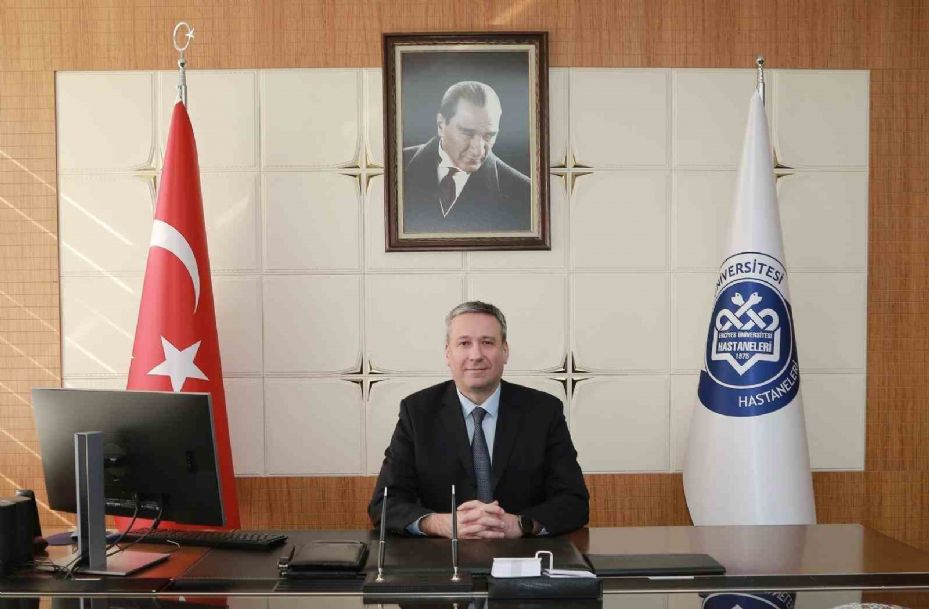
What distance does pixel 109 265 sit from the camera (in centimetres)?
333

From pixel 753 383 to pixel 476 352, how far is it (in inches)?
43.9

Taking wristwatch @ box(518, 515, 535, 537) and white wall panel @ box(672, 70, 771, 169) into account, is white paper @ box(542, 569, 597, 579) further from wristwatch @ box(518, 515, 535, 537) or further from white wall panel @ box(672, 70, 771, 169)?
white wall panel @ box(672, 70, 771, 169)

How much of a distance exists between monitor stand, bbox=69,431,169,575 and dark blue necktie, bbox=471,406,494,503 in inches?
38.0

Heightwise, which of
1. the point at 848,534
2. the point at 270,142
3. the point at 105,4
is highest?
the point at 105,4

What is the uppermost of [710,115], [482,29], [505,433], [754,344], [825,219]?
[482,29]

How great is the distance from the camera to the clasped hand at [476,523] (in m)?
2.21

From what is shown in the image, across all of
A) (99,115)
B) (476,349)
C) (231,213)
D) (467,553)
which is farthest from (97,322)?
(467,553)

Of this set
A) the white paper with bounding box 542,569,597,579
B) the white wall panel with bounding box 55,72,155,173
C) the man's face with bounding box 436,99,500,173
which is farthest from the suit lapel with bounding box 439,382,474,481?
the white wall panel with bounding box 55,72,155,173

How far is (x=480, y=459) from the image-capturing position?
8.39 ft

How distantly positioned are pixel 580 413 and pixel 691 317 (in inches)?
23.5

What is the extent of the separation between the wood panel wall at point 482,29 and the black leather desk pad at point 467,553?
133 cm

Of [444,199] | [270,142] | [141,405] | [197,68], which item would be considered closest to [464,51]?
[444,199]

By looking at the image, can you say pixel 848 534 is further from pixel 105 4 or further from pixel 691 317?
pixel 105 4

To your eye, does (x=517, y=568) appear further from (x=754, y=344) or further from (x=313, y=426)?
(x=313, y=426)
